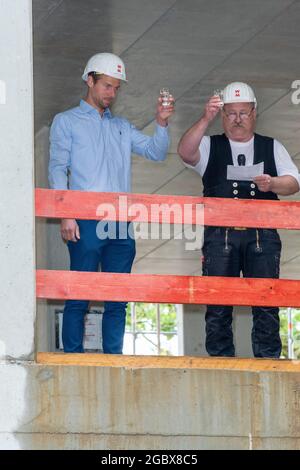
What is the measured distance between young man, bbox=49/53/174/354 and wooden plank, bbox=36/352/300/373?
1.65 feet

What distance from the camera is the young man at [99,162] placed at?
29.1ft

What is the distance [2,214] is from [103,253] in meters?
1.00

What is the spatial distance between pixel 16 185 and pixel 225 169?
1.63 metres

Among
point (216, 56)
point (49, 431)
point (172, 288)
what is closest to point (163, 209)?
→ point (172, 288)

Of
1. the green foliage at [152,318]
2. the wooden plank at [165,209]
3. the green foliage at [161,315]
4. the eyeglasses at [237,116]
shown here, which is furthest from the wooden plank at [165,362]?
the green foliage at [161,315]

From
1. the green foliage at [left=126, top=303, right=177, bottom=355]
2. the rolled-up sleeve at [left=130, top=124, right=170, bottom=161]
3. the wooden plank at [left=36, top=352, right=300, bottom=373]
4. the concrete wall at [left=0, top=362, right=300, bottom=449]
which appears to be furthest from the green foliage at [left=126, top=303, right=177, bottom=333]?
the concrete wall at [left=0, top=362, right=300, bottom=449]

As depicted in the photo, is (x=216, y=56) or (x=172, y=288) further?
(x=216, y=56)

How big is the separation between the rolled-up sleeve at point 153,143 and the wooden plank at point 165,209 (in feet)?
1.97

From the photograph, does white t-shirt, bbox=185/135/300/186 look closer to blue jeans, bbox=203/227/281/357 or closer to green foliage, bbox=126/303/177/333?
blue jeans, bbox=203/227/281/357

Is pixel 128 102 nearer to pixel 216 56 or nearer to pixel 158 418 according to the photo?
pixel 216 56

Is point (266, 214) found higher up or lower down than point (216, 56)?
lower down

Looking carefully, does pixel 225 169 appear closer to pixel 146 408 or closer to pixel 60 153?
pixel 60 153

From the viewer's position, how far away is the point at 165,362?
8.32 meters

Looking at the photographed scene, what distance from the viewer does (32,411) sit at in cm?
801
